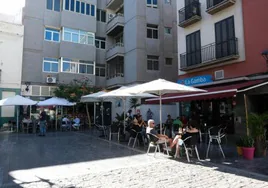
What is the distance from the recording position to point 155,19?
23828mm

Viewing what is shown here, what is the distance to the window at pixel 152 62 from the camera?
23.3 meters

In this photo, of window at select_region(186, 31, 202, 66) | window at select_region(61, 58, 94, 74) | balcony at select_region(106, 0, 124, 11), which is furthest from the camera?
balcony at select_region(106, 0, 124, 11)

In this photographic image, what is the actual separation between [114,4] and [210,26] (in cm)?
1525

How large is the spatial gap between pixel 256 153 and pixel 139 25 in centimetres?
1723

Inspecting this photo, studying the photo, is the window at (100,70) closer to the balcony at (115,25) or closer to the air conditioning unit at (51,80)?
the balcony at (115,25)

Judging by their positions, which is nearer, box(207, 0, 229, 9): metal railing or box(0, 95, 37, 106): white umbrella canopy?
box(207, 0, 229, 9): metal railing

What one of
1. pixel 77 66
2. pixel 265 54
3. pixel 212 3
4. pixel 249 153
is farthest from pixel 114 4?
pixel 249 153

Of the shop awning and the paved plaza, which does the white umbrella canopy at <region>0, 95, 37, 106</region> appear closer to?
the paved plaza

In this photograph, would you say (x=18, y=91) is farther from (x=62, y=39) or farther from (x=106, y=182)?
(x=106, y=182)

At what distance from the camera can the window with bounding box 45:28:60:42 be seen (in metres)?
24.5

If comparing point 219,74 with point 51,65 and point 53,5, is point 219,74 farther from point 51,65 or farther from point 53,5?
point 53,5

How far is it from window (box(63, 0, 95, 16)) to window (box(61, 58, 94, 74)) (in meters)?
5.68

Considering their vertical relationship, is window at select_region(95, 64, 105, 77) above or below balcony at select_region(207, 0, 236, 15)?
below

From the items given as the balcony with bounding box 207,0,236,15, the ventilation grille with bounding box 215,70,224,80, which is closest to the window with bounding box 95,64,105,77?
the balcony with bounding box 207,0,236,15
